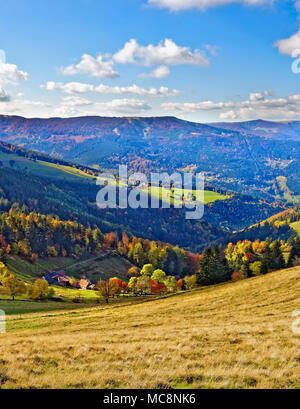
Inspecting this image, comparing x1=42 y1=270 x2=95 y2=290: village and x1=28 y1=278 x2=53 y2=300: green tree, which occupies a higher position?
x1=28 y1=278 x2=53 y2=300: green tree

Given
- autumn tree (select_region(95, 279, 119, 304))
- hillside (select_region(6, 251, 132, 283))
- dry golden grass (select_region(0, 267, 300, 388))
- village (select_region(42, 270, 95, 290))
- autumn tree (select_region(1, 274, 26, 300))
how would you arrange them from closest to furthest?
dry golden grass (select_region(0, 267, 300, 388)) < autumn tree (select_region(1, 274, 26, 300)) < autumn tree (select_region(95, 279, 119, 304)) < village (select_region(42, 270, 95, 290)) < hillside (select_region(6, 251, 132, 283))

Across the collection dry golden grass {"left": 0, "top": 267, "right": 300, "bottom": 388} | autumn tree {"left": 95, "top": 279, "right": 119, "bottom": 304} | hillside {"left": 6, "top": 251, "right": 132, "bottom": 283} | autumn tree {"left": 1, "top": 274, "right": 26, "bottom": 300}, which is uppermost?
dry golden grass {"left": 0, "top": 267, "right": 300, "bottom": 388}

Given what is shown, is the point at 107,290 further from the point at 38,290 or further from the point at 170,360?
the point at 170,360

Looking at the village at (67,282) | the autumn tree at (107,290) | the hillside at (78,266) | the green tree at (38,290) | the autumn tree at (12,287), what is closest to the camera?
the autumn tree at (12,287)

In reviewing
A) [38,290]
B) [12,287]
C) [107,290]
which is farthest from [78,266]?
[12,287]

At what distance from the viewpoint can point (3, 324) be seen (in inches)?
1710

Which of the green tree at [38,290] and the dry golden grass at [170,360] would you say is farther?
the green tree at [38,290]

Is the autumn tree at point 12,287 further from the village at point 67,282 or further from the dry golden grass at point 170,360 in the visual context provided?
the dry golden grass at point 170,360

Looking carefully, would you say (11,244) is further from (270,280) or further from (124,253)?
(270,280)

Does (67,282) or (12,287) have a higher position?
(12,287)

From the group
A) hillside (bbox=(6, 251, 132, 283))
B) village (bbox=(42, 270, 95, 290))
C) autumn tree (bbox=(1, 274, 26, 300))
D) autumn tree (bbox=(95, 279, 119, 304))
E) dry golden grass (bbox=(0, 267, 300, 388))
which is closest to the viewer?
dry golden grass (bbox=(0, 267, 300, 388))

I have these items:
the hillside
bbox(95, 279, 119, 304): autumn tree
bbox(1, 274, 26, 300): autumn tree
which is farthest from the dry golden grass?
the hillside

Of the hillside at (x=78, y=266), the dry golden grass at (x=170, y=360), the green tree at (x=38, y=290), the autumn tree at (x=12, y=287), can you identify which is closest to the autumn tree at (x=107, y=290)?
the green tree at (x=38, y=290)

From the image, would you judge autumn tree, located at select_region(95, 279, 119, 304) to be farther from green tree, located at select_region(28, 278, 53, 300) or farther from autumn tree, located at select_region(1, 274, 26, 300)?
autumn tree, located at select_region(1, 274, 26, 300)
